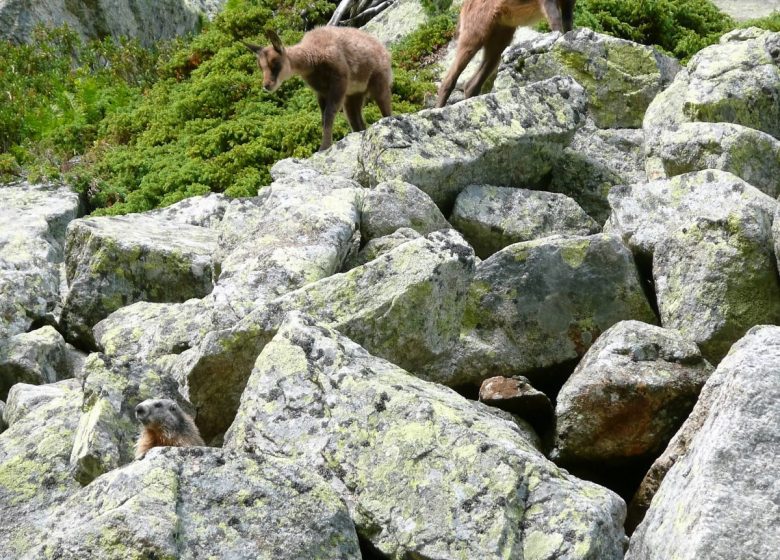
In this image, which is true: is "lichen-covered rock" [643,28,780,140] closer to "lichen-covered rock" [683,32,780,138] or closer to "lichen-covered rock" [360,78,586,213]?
"lichen-covered rock" [683,32,780,138]

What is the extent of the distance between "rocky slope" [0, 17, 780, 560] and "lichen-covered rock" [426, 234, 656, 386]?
21mm

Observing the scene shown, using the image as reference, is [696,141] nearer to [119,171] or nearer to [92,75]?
[119,171]

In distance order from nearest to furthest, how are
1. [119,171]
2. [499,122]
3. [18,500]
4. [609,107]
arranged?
1. [18,500]
2. [499,122]
3. [609,107]
4. [119,171]

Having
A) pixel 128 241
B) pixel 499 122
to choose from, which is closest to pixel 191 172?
pixel 128 241

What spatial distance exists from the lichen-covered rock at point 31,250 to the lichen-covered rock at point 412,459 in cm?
445

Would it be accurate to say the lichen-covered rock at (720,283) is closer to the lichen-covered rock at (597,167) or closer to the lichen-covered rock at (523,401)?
the lichen-covered rock at (523,401)

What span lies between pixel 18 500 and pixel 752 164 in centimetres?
705

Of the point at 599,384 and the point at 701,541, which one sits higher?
the point at 701,541

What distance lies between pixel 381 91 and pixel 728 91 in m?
5.53

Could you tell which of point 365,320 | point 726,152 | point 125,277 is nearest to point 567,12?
point 726,152

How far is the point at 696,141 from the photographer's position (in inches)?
370

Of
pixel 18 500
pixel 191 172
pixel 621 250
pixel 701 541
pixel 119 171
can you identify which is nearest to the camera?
pixel 701 541

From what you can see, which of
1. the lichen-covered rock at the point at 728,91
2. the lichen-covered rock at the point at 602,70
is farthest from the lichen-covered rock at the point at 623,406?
the lichen-covered rock at the point at 602,70

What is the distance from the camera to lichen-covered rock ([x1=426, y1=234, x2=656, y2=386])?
7480 mm
